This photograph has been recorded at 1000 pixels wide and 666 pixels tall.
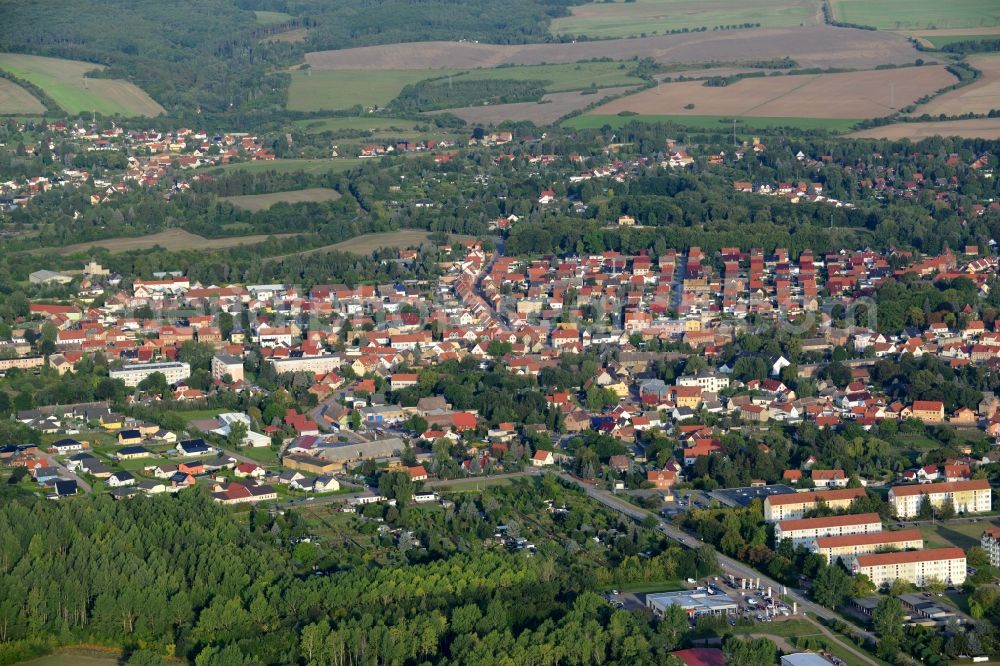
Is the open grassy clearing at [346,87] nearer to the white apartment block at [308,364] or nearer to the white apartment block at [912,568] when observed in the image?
the white apartment block at [308,364]

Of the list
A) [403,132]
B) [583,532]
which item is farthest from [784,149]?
[583,532]

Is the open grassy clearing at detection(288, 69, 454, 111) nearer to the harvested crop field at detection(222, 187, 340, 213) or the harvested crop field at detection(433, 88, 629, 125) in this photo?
the harvested crop field at detection(433, 88, 629, 125)

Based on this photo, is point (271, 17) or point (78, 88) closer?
point (78, 88)

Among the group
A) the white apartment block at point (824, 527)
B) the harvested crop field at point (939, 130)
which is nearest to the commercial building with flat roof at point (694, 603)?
the white apartment block at point (824, 527)

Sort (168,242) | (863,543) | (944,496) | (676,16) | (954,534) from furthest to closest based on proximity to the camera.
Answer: (676,16) → (168,242) → (944,496) → (954,534) → (863,543)

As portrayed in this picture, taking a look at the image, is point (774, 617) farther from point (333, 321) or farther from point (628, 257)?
point (628, 257)

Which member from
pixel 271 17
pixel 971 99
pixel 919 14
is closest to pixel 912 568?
pixel 971 99

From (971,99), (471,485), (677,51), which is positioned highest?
(677,51)

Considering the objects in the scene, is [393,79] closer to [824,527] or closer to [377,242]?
[377,242]
